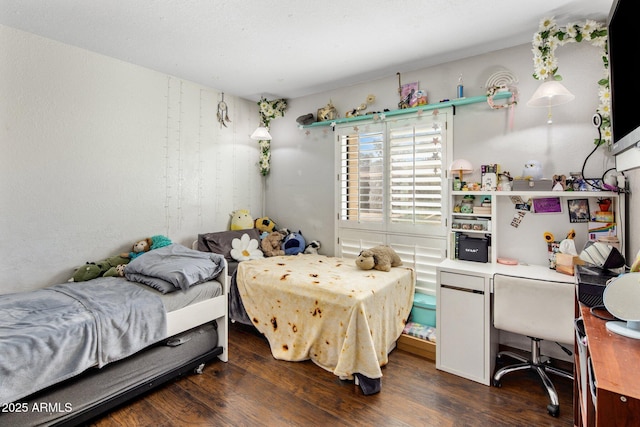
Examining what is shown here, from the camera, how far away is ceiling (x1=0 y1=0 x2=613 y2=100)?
202cm

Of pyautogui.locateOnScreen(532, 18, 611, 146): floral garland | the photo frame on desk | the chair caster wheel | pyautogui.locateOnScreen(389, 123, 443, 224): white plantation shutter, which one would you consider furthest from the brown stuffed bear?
pyautogui.locateOnScreen(532, 18, 611, 146): floral garland

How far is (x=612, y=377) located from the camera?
0.79 metres

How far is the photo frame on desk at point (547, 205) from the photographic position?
2381mm

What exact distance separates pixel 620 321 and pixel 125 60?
12.4 feet

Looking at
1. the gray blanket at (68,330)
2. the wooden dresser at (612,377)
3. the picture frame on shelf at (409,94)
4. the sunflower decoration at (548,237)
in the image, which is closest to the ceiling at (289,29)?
the picture frame on shelf at (409,94)

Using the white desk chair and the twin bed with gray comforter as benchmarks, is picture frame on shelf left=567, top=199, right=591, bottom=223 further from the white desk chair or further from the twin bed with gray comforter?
the twin bed with gray comforter

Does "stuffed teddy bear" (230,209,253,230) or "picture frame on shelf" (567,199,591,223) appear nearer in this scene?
"picture frame on shelf" (567,199,591,223)

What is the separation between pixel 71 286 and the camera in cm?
222

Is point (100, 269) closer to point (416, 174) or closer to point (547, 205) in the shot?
point (416, 174)

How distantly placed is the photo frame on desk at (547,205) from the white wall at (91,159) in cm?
317

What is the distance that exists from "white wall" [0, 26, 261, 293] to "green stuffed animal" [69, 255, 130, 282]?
151mm

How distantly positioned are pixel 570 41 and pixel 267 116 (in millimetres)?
3079

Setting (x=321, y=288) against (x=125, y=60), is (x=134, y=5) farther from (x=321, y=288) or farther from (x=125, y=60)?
(x=321, y=288)

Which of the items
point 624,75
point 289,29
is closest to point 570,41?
point 624,75
